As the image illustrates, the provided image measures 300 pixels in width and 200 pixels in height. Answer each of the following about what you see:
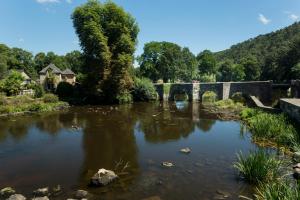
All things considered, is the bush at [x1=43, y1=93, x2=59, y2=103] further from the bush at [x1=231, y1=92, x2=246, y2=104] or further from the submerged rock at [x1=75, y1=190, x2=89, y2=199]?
the submerged rock at [x1=75, y1=190, x2=89, y2=199]

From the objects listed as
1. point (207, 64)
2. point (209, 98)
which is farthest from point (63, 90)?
point (207, 64)

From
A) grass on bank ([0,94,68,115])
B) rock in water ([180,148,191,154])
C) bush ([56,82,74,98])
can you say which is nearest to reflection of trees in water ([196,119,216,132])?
rock in water ([180,148,191,154])

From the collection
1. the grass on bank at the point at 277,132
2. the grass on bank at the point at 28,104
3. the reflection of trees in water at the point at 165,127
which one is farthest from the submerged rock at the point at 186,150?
the grass on bank at the point at 28,104

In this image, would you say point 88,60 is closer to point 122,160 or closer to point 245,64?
point 122,160

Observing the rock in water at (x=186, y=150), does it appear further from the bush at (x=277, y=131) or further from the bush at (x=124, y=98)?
the bush at (x=124, y=98)

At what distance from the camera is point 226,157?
17.9 m

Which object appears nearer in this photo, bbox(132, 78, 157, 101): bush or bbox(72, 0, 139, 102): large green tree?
bbox(72, 0, 139, 102): large green tree

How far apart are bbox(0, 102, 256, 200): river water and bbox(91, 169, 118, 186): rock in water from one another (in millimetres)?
294

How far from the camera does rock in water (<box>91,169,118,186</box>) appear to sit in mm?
13547

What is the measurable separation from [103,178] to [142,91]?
1657 inches

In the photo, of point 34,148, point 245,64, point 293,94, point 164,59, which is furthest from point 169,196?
point 245,64

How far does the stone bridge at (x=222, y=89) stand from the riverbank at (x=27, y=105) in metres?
20.2

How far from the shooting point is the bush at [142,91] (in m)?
55.2

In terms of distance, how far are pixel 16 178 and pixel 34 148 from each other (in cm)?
688
